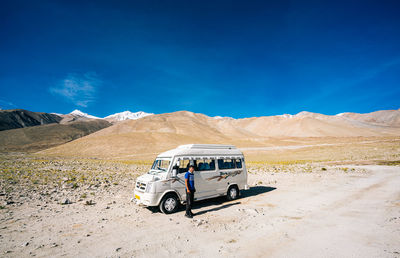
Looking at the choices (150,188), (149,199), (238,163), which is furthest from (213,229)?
(238,163)

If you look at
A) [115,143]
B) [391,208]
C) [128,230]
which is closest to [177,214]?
[128,230]

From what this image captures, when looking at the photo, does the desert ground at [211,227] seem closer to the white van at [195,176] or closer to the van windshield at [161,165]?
the white van at [195,176]

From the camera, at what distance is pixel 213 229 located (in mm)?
8578

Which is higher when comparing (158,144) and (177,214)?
(158,144)

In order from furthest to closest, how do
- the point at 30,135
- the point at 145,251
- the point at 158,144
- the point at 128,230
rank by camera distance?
1. the point at 30,135
2. the point at 158,144
3. the point at 128,230
4. the point at 145,251

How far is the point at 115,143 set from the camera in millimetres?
111562

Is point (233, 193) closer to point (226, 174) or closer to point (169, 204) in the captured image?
point (226, 174)

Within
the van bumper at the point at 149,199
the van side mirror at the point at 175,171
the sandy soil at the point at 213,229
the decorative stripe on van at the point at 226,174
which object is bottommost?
the sandy soil at the point at 213,229

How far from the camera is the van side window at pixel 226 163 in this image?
1317 cm

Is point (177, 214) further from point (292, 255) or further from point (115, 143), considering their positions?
point (115, 143)

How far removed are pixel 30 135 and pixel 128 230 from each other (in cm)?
24520

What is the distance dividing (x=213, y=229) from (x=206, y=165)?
14.2 ft

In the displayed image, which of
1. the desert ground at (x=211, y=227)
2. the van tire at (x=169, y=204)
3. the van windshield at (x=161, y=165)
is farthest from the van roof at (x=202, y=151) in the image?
the desert ground at (x=211, y=227)

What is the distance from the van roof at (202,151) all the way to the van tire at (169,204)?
7.24ft
